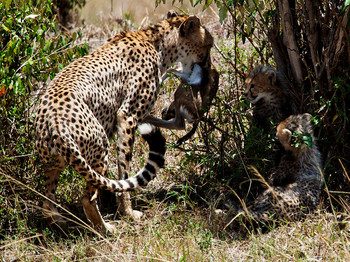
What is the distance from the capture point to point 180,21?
4.33 metres

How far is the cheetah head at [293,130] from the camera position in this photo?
11.7 feet

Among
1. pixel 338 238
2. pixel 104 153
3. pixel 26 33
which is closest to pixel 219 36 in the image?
pixel 26 33

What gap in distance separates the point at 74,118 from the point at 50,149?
240 millimetres

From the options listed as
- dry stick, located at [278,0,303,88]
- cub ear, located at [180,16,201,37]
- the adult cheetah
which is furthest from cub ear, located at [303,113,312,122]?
cub ear, located at [180,16,201,37]

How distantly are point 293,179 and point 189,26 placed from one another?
151cm

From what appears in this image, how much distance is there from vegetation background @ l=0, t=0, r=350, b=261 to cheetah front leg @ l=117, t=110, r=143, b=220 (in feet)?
0.30

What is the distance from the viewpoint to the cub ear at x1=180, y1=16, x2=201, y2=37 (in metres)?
4.19

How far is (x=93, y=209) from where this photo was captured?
11.4ft

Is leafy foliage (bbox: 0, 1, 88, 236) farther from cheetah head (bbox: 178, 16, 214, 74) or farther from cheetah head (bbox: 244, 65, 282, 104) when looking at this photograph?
cheetah head (bbox: 244, 65, 282, 104)

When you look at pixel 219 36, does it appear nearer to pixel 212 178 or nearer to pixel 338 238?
pixel 212 178

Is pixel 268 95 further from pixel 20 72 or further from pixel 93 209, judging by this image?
pixel 20 72

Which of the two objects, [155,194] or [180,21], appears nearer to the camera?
[155,194]

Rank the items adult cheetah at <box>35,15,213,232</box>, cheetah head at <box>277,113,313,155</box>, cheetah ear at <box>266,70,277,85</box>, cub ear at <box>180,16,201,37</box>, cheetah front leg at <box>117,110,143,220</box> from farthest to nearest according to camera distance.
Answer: cub ear at <box>180,16,201,37</box>, cheetah ear at <box>266,70,277,85</box>, cheetah front leg at <box>117,110,143,220</box>, cheetah head at <box>277,113,313,155</box>, adult cheetah at <box>35,15,213,232</box>

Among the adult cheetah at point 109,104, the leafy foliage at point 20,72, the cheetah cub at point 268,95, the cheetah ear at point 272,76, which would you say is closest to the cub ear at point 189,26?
the adult cheetah at point 109,104
